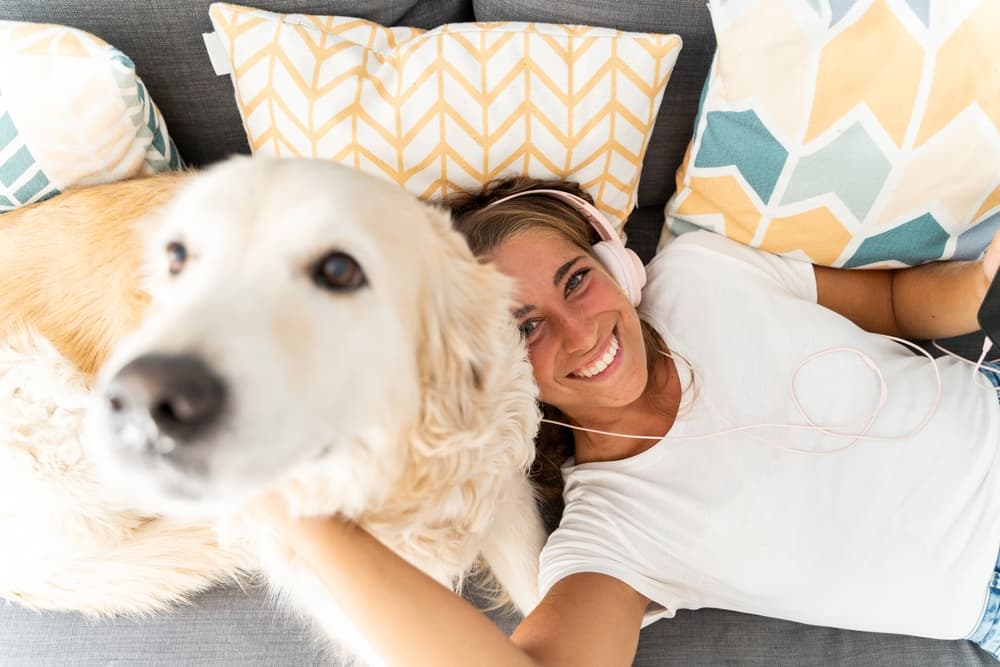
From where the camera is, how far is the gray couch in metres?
1.34

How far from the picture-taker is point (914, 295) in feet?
4.95

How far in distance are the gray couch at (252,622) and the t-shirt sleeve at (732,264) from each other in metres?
0.47

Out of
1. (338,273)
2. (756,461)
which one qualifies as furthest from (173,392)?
(756,461)

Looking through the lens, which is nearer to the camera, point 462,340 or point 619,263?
point 462,340

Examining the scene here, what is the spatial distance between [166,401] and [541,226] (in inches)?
33.5

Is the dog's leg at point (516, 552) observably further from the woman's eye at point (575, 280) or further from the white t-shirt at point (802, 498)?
the woman's eye at point (575, 280)

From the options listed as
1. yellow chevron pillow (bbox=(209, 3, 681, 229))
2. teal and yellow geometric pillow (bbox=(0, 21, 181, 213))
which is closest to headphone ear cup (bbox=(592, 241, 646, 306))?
yellow chevron pillow (bbox=(209, 3, 681, 229))

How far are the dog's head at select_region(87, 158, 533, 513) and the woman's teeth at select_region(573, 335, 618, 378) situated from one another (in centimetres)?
30

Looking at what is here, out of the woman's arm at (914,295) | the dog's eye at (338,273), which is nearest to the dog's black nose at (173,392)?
the dog's eye at (338,273)

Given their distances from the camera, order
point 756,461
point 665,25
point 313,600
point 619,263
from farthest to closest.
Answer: point 665,25 < point 619,263 < point 756,461 < point 313,600

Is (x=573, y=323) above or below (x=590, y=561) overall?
above

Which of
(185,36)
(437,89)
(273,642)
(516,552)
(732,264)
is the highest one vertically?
(185,36)

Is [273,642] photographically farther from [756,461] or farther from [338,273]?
[756,461]

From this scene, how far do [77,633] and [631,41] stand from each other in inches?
68.8
